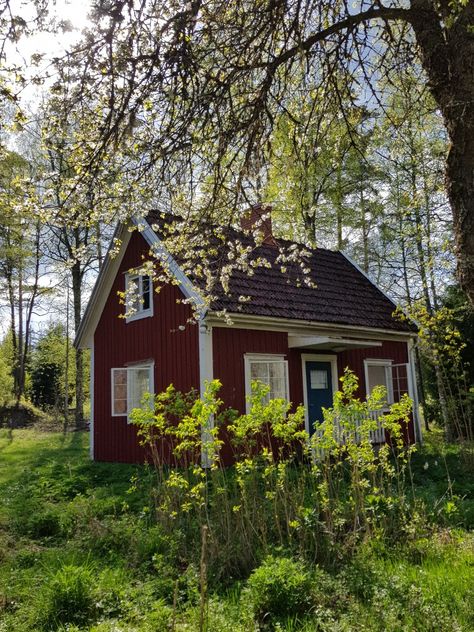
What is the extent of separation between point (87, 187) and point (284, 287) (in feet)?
28.8

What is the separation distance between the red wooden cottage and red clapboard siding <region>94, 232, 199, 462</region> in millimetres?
26

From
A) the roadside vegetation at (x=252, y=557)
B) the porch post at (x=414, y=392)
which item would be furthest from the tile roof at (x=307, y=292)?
the roadside vegetation at (x=252, y=557)

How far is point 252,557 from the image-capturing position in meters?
5.02

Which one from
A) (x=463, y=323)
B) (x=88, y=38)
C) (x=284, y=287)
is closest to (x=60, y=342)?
(x=284, y=287)

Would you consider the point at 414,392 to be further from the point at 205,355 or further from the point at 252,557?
the point at 252,557

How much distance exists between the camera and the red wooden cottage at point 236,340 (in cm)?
1152

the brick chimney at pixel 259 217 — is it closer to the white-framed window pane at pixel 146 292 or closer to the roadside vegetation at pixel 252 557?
the roadside vegetation at pixel 252 557

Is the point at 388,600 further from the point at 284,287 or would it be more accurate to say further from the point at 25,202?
the point at 284,287

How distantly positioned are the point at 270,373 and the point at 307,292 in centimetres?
289

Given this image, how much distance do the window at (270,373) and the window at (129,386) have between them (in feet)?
→ 8.12

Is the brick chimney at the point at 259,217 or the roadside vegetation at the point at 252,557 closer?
the roadside vegetation at the point at 252,557

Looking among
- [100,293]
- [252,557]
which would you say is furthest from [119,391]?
[252,557]

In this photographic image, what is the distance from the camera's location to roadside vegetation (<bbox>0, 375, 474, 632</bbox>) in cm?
397

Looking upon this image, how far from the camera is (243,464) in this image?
217 inches
